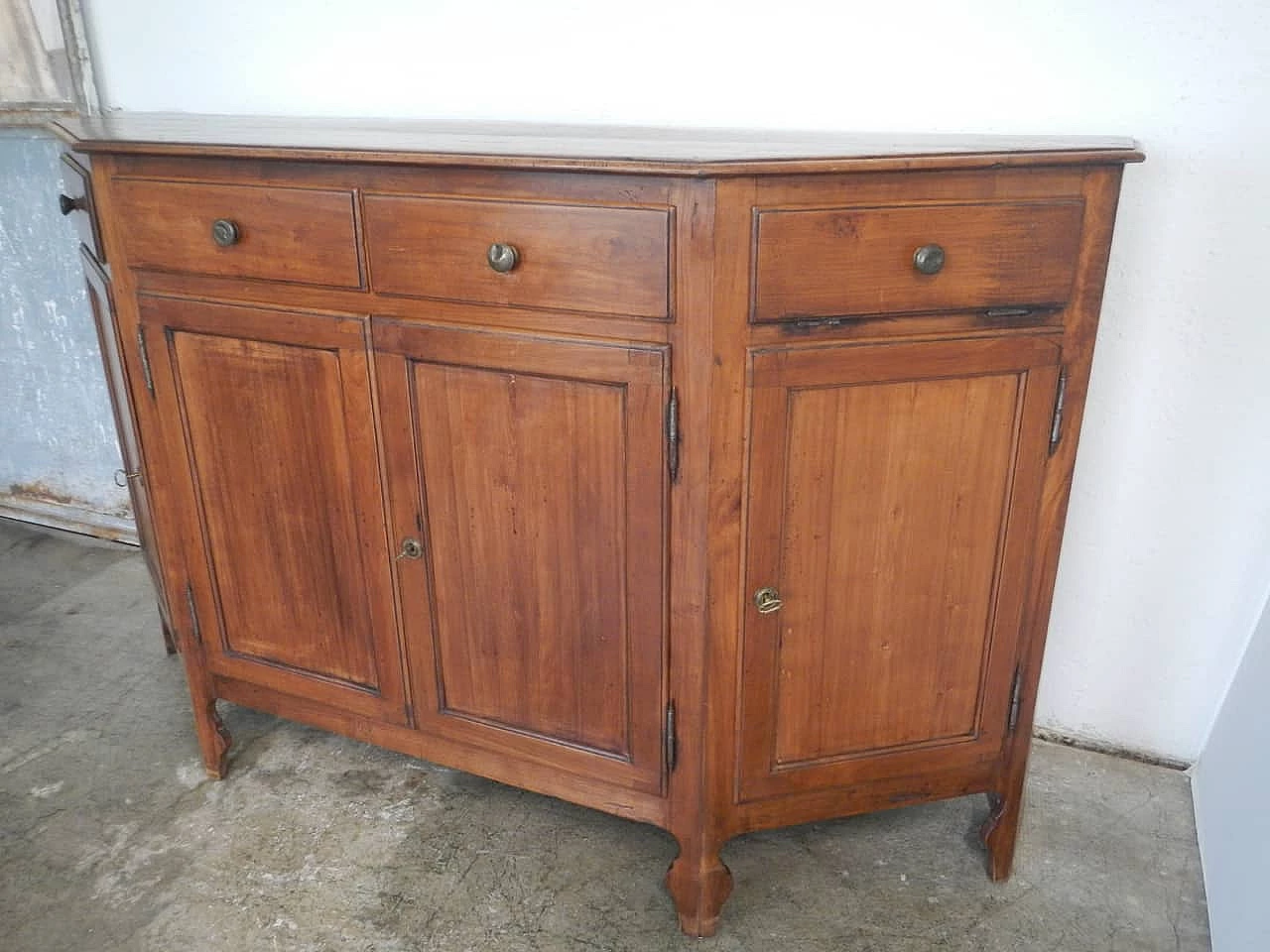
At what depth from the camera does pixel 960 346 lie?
1290 millimetres

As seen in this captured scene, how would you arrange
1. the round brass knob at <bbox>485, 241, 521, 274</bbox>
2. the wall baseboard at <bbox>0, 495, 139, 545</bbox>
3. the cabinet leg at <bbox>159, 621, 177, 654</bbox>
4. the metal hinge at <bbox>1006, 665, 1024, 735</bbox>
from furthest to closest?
the wall baseboard at <bbox>0, 495, 139, 545</bbox>
the cabinet leg at <bbox>159, 621, 177, 654</bbox>
the metal hinge at <bbox>1006, 665, 1024, 735</bbox>
the round brass knob at <bbox>485, 241, 521, 274</bbox>

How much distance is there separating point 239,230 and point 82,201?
1.25 feet

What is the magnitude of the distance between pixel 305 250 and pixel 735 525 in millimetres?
737

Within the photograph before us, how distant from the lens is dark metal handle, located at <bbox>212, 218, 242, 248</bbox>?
4.75 ft

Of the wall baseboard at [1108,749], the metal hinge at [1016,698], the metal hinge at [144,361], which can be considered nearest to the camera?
the metal hinge at [1016,698]

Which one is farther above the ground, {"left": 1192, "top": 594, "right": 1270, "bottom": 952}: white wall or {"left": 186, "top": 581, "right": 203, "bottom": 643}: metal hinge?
{"left": 186, "top": 581, "right": 203, "bottom": 643}: metal hinge

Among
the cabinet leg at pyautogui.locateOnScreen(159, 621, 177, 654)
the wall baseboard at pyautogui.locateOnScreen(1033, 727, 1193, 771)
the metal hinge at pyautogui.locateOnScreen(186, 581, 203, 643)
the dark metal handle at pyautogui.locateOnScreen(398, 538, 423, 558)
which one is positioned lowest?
the wall baseboard at pyautogui.locateOnScreen(1033, 727, 1193, 771)

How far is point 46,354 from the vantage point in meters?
2.73

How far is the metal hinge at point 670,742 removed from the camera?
57.4 inches

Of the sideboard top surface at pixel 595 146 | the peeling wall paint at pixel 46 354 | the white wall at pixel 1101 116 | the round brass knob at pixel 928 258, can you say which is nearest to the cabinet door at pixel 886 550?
the round brass knob at pixel 928 258

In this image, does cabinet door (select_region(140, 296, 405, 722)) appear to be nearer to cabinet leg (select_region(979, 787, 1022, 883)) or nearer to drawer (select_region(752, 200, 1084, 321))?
drawer (select_region(752, 200, 1084, 321))

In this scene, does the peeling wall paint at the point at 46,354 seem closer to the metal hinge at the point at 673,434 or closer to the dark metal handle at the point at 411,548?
the dark metal handle at the point at 411,548

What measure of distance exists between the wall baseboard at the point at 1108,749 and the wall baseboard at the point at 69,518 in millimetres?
2450

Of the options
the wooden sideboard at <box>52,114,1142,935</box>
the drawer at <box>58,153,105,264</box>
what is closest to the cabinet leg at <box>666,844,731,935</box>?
the wooden sideboard at <box>52,114,1142,935</box>
